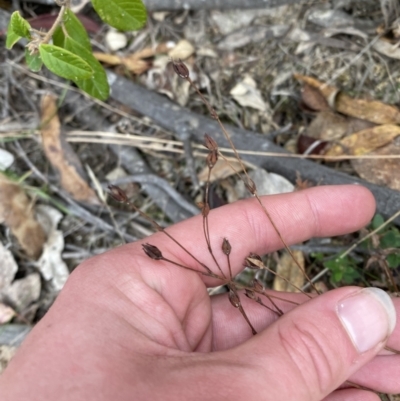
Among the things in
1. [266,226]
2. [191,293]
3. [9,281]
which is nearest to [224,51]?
[266,226]

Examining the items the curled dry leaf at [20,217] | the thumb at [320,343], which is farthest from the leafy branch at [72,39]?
the curled dry leaf at [20,217]

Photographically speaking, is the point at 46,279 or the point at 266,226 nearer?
the point at 266,226

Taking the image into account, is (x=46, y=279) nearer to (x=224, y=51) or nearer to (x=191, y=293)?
(x=191, y=293)

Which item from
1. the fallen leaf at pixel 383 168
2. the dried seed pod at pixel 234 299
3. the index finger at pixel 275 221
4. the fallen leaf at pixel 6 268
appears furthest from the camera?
the fallen leaf at pixel 6 268

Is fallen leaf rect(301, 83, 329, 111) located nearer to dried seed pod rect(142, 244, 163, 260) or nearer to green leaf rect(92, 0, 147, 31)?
green leaf rect(92, 0, 147, 31)

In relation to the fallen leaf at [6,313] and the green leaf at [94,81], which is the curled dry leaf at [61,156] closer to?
the fallen leaf at [6,313]

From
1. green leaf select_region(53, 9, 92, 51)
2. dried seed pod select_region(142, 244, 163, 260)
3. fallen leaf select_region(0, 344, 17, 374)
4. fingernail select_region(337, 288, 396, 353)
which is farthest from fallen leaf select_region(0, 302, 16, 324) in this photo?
fingernail select_region(337, 288, 396, 353)
